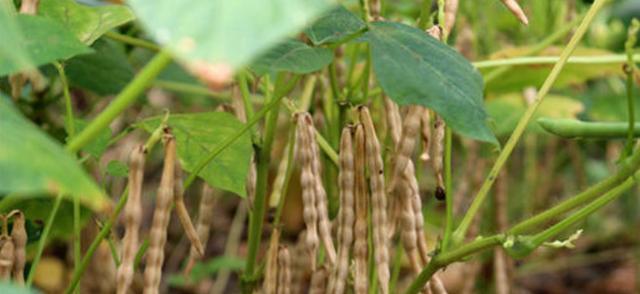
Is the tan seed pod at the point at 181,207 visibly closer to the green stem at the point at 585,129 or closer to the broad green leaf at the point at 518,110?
the green stem at the point at 585,129

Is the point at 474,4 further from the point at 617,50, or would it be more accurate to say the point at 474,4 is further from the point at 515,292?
the point at 515,292

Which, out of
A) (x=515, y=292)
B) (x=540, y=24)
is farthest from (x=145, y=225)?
(x=540, y=24)

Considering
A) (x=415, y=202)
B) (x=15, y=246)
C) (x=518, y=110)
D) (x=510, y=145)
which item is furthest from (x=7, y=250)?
(x=518, y=110)

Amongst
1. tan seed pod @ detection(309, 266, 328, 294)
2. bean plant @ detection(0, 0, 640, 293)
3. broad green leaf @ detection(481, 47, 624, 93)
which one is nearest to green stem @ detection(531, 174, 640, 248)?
bean plant @ detection(0, 0, 640, 293)

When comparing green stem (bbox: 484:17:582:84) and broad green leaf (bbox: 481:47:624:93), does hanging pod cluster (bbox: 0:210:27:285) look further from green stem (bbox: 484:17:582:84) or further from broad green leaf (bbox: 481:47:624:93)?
broad green leaf (bbox: 481:47:624:93)

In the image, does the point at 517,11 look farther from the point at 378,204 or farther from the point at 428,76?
the point at 378,204

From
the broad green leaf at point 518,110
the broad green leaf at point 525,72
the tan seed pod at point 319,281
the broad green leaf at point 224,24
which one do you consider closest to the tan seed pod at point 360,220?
the tan seed pod at point 319,281
